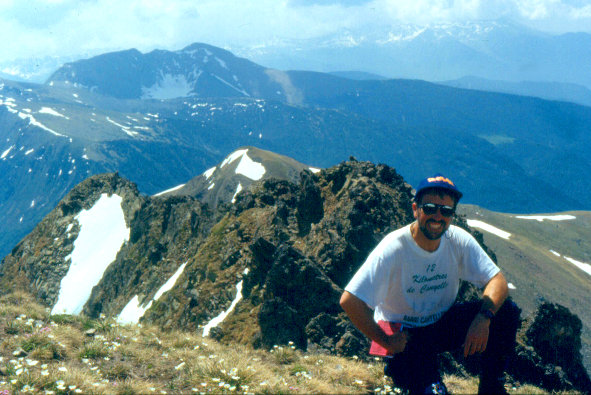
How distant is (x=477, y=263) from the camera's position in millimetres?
7203

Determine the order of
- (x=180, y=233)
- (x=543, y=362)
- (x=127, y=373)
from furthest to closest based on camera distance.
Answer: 1. (x=180, y=233)
2. (x=543, y=362)
3. (x=127, y=373)

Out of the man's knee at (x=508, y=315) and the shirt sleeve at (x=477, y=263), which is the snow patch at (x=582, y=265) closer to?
the shirt sleeve at (x=477, y=263)

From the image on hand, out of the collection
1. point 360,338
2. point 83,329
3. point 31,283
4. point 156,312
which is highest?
point 360,338

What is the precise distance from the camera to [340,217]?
64.1 ft

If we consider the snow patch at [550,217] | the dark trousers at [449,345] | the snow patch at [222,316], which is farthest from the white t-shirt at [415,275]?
the snow patch at [550,217]

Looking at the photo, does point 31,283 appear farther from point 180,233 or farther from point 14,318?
point 14,318

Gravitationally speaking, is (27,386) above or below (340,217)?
below

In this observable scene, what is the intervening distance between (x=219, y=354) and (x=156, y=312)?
16608 mm

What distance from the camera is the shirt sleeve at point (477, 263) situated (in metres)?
7.13

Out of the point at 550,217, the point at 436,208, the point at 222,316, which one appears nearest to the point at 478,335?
the point at 436,208

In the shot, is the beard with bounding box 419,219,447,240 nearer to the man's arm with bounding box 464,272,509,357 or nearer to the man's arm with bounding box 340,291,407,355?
the man's arm with bounding box 464,272,509,357

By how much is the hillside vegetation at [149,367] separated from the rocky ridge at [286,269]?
2.93 metres

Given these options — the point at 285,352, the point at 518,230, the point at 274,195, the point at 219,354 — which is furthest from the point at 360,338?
the point at 518,230

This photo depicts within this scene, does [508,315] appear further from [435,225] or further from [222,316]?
[222,316]
